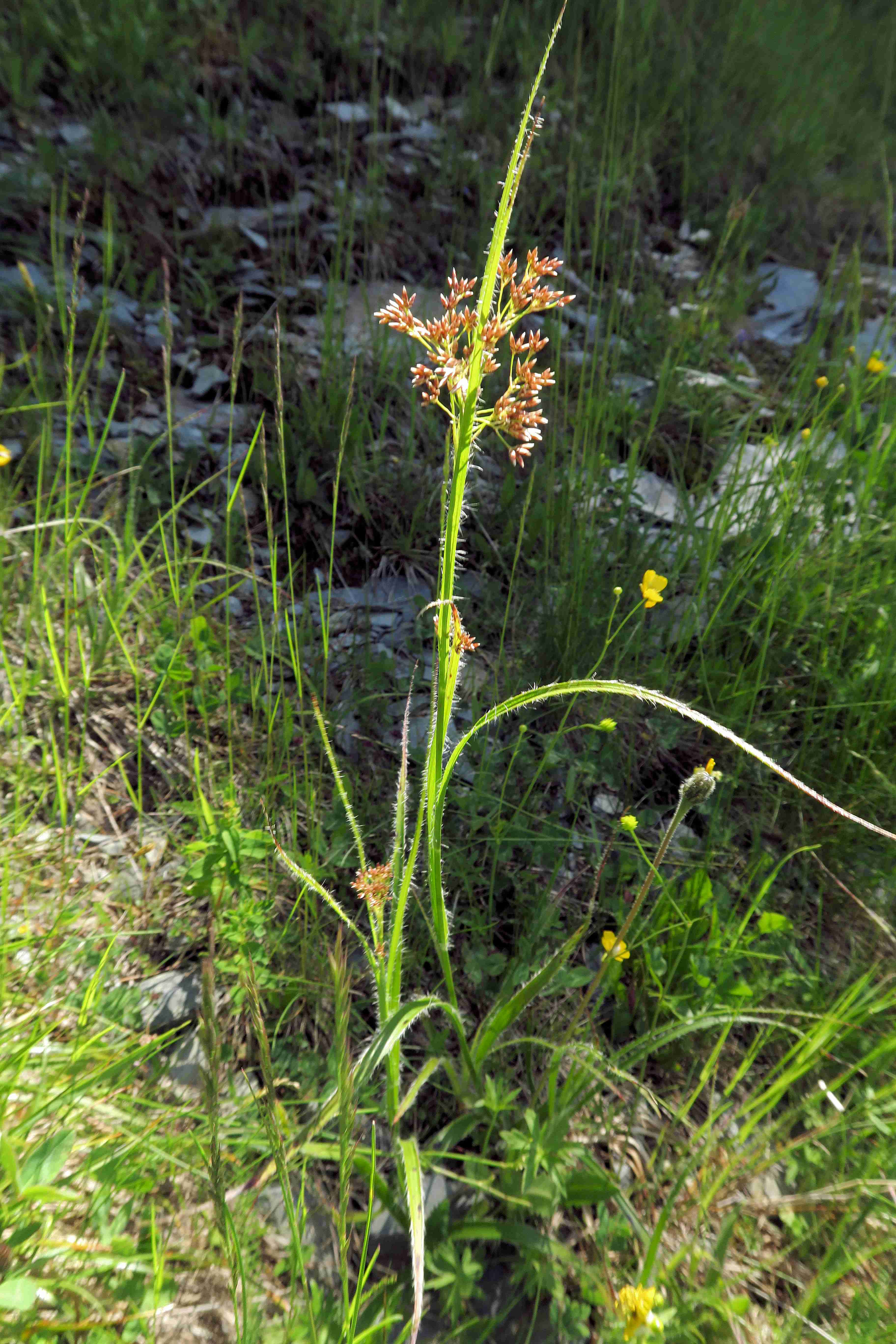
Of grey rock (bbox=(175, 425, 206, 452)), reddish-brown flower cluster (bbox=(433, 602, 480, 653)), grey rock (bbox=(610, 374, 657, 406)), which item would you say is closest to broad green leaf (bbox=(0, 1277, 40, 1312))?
reddish-brown flower cluster (bbox=(433, 602, 480, 653))

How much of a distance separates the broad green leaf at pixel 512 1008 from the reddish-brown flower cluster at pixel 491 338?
2.30 ft

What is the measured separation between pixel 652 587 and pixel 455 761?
842 mm

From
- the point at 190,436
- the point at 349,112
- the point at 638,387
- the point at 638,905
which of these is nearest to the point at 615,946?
the point at 638,905

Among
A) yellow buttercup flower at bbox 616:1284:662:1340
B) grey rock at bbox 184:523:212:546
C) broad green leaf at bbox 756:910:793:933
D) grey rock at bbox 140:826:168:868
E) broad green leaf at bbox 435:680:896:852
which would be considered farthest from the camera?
grey rock at bbox 184:523:212:546

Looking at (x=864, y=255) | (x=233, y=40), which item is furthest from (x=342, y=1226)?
(x=864, y=255)

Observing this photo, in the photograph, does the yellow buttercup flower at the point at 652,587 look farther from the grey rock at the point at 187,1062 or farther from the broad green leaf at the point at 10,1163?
the broad green leaf at the point at 10,1163

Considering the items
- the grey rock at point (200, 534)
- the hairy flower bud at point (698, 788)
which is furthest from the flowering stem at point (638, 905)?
the grey rock at point (200, 534)

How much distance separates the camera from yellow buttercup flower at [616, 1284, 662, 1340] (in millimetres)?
1114

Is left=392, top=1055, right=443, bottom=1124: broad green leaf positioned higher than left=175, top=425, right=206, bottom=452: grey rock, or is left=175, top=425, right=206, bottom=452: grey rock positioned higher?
left=175, top=425, right=206, bottom=452: grey rock

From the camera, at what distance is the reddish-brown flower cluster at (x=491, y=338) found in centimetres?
83

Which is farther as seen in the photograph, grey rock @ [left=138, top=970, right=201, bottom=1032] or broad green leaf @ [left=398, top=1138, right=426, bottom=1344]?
grey rock @ [left=138, top=970, right=201, bottom=1032]

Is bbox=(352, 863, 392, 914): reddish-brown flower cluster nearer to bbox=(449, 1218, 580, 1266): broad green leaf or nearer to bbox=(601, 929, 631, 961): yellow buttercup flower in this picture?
bbox=(601, 929, 631, 961): yellow buttercup flower

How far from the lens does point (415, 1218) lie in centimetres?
92

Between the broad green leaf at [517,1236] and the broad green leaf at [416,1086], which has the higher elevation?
the broad green leaf at [416,1086]
